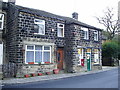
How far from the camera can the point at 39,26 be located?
52.7ft

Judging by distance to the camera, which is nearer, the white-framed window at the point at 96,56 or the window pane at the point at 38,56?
the window pane at the point at 38,56

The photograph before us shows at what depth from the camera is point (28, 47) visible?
14953mm

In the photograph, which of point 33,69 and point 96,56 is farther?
point 96,56

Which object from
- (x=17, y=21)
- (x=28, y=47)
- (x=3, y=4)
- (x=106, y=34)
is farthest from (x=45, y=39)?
(x=106, y=34)

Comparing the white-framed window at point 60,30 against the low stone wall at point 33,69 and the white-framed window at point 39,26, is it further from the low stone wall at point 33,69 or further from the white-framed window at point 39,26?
the low stone wall at point 33,69

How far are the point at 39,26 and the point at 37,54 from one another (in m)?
2.91

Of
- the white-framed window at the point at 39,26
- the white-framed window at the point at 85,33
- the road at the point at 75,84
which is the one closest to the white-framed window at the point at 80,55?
the white-framed window at the point at 85,33

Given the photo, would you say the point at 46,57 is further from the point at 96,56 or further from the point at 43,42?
the point at 96,56

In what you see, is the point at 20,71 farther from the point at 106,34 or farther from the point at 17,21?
the point at 106,34

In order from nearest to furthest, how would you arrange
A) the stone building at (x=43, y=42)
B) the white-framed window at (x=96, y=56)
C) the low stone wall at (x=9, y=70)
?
1. the low stone wall at (x=9, y=70)
2. the stone building at (x=43, y=42)
3. the white-framed window at (x=96, y=56)

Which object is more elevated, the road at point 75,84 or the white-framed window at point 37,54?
the white-framed window at point 37,54

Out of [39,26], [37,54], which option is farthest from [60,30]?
[37,54]

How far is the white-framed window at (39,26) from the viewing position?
15.8 metres

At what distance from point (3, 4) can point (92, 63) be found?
13070 millimetres
